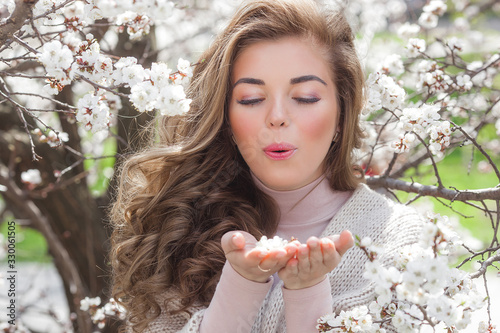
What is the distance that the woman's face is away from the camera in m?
1.53

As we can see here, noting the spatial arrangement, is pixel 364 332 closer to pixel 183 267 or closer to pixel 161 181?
pixel 183 267

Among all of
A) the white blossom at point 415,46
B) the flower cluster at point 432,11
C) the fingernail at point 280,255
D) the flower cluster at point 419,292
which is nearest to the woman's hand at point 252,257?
the fingernail at point 280,255

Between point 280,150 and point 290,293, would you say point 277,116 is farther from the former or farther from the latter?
point 290,293

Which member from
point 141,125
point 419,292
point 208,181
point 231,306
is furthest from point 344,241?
point 141,125

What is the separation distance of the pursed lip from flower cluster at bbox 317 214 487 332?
1.52 ft

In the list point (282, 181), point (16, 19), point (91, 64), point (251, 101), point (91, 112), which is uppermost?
point (16, 19)

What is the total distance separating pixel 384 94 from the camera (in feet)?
5.53

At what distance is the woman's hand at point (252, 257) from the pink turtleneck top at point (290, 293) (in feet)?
0.18

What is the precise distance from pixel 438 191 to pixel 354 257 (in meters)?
0.35

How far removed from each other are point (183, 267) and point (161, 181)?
1.00 ft

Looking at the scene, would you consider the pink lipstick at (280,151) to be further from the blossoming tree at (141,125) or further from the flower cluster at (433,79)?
the flower cluster at (433,79)

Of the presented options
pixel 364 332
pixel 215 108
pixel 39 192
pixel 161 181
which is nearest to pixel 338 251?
pixel 364 332

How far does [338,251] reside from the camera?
116 cm

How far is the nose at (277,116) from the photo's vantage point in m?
1.50
